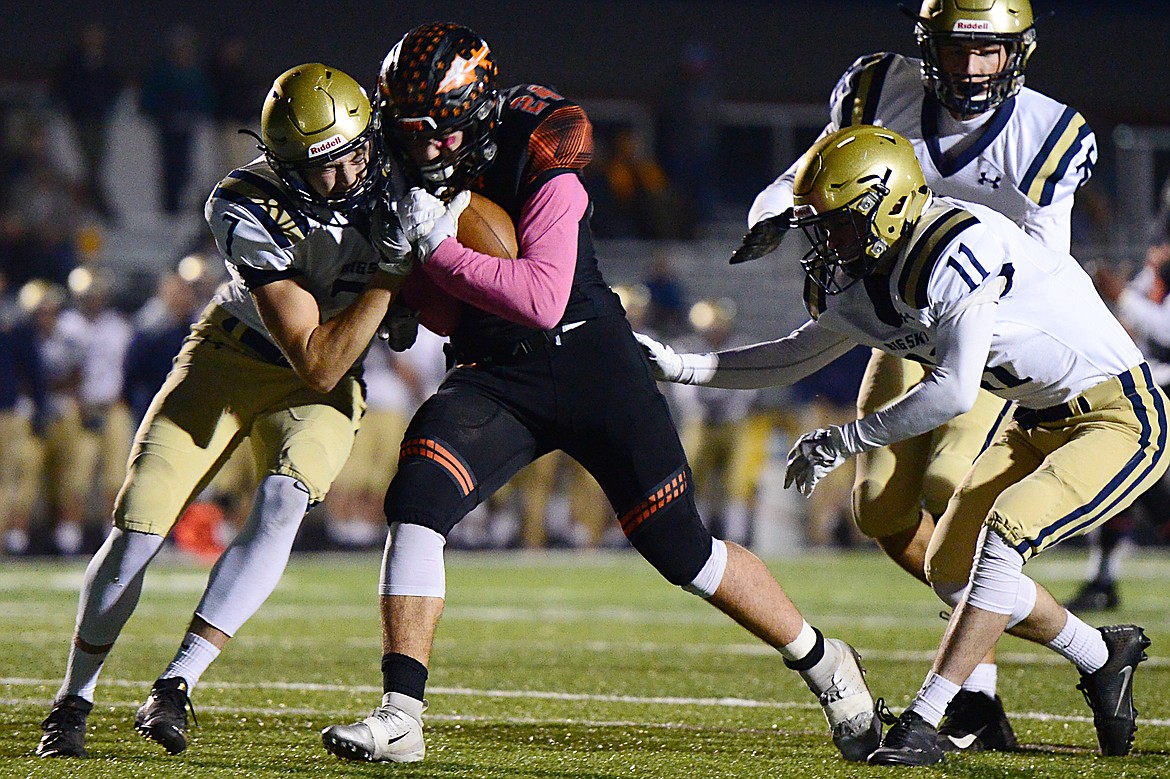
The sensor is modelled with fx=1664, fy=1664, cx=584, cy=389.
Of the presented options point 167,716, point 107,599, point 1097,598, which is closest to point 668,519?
point 167,716

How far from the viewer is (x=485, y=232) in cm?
332

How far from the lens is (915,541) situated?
13.1 ft

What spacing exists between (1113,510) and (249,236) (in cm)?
187

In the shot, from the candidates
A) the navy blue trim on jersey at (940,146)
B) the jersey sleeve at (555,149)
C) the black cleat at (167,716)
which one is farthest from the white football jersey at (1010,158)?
the black cleat at (167,716)

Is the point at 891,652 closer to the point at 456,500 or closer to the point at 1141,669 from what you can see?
the point at 1141,669

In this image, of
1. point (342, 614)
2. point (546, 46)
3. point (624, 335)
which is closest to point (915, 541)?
point (624, 335)

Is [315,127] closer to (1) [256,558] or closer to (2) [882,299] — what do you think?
(1) [256,558]

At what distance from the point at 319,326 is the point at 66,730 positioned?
96 cm

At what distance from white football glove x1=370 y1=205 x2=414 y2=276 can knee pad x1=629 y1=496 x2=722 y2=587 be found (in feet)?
2.33

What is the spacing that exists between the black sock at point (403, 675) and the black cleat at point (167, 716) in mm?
425

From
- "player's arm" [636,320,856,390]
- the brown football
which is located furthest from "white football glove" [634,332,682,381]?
the brown football

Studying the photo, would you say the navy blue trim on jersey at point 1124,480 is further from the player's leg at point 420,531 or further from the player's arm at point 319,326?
the player's arm at point 319,326

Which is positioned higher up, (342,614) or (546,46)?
(546,46)

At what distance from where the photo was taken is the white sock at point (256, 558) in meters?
A: 3.41
